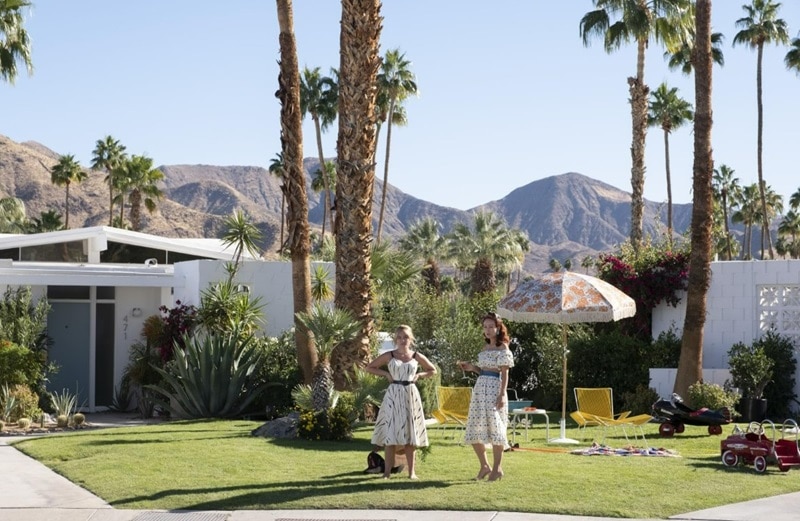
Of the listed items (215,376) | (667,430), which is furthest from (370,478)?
(215,376)

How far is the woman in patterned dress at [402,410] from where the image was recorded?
11.7 metres

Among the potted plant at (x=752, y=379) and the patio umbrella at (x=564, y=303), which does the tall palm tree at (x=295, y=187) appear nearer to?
the patio umbrella at (x=564, y=303)

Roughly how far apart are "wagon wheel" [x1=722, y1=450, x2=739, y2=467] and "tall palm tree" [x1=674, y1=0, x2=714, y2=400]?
595 cm

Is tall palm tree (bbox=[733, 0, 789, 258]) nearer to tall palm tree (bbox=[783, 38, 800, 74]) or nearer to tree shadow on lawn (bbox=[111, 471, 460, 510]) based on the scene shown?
tall palm tree (bbox=[783, 38, 800, 74])

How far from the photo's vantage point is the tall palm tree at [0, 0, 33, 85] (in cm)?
2631

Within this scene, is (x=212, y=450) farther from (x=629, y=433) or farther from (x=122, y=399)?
(x=122, y=399)

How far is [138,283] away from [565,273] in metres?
9.68

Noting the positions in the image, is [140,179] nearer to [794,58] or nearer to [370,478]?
[794,58]

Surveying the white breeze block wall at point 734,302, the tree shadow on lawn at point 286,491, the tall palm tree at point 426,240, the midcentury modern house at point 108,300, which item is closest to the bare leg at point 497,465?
the tree shadow on lawn at point 286,491

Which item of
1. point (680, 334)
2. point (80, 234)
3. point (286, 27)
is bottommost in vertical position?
point (680, 334)

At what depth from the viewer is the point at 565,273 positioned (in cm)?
1653

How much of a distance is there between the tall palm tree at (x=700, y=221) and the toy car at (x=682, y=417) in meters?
1.68

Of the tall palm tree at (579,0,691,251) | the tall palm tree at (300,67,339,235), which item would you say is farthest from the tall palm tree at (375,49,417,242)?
the tall palm tree at (579,0,691,251)

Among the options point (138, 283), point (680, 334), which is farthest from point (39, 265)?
point (680, 334)
